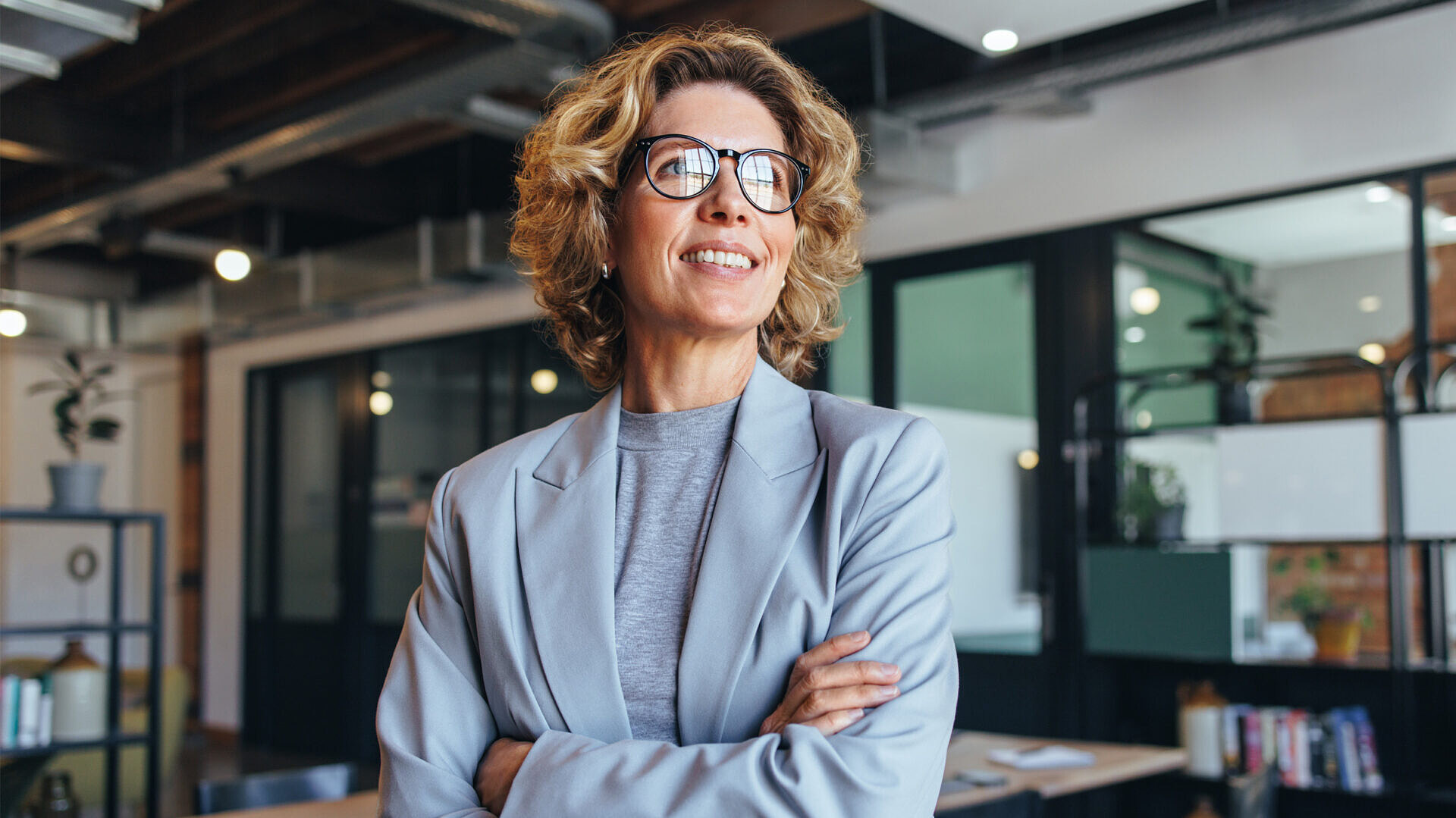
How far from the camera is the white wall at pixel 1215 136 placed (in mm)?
4789

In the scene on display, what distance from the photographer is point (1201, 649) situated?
15.9 ft

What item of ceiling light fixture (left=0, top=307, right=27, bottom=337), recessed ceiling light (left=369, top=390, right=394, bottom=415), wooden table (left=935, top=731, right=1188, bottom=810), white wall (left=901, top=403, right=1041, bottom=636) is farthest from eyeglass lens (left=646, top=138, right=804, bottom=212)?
ceiling light fixture (left=0, top=307, right=27, bottom=337)

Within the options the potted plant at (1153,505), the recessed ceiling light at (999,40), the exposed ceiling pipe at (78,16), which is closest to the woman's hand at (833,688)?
the recessed ceiling light at (999,40)

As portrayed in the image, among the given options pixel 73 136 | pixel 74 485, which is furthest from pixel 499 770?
pixel 73 136

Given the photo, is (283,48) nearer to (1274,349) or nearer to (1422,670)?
(1274,349)

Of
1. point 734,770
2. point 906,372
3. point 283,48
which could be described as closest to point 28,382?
point 283,48

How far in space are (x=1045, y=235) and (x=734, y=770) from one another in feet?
16.3

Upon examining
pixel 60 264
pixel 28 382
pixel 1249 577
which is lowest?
pixel 1249 577

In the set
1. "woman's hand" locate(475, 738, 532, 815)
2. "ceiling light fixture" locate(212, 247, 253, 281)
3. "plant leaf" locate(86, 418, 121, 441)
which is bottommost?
"woman's hand" locate(475, 738, 532, 815)

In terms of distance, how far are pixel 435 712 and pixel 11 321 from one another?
8.81 m

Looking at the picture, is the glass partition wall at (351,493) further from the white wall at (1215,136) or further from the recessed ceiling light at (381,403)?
the white wall at (1215,136)

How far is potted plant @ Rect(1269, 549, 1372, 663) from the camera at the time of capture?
470 centimetres

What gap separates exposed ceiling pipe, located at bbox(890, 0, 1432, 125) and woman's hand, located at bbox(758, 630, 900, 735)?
3.78 m

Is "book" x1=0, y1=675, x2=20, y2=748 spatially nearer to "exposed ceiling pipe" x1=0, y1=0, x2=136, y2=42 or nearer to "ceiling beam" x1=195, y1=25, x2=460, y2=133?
"exposed ceiling pipe" x1=0, y1=0, x2=136, y2=42
